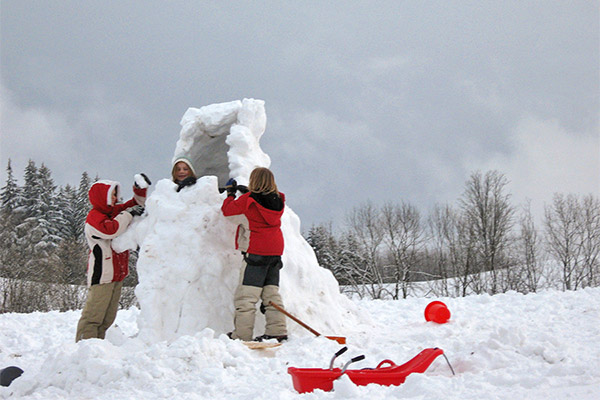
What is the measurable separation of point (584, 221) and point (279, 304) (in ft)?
77.9

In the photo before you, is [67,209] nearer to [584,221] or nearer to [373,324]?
[373,324]

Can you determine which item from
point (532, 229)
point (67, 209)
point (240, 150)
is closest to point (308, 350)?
point (240, 150)

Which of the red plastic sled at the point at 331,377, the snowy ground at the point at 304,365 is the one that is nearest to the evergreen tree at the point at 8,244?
the snowy ground at the point at 304,365

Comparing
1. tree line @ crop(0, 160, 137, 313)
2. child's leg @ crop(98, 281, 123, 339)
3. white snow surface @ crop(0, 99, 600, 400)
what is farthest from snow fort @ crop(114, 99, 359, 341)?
tree line @ crop(0, 160, 137, 313)

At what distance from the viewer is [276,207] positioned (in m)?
4.88

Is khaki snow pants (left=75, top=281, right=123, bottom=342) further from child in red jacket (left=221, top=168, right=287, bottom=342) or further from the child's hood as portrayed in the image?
child in red jacket (left=221, top=168, right=287, bottom=342)

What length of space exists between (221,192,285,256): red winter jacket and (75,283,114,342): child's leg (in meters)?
1.70

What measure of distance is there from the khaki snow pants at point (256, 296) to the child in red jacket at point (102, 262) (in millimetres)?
1549

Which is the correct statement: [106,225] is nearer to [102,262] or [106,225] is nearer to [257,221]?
[102,262]

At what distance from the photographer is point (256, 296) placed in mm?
4676

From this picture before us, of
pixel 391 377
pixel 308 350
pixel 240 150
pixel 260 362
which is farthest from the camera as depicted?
pixel 240 150

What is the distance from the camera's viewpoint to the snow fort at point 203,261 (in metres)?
4.73

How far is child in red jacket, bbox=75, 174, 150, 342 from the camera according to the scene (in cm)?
493

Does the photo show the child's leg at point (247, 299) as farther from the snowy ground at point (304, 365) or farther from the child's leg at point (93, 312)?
the child's leg at point (93, 312)
